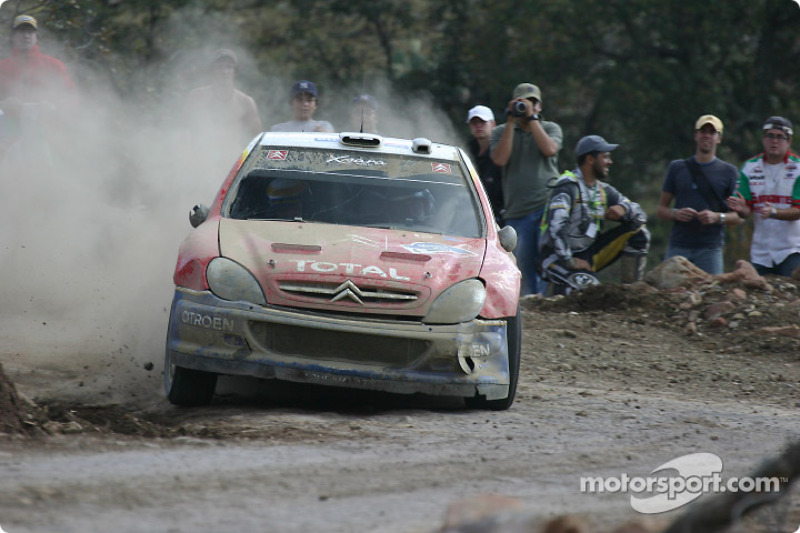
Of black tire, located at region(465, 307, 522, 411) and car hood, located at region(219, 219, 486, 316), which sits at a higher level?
car hood, located at region(219, 219, 486, 316)

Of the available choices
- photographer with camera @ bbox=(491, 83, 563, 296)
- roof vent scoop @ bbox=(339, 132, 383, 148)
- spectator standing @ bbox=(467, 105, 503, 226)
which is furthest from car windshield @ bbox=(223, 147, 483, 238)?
spectator standing @ bbox=(467, 105, 503, 226)

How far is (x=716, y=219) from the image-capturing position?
1087 cm

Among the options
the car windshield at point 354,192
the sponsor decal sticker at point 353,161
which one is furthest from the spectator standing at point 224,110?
the sponsor decal sticker at point 353,161

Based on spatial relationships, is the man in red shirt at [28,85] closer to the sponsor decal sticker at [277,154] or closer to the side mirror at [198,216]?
the sponsor decal sticker at [277,154]

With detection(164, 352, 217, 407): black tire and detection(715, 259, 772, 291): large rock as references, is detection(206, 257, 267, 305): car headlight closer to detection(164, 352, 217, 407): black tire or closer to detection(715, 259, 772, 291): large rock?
detection(164, 352, 217, 407): black tire

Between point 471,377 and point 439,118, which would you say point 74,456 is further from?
point 439,118

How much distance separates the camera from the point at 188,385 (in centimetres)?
684

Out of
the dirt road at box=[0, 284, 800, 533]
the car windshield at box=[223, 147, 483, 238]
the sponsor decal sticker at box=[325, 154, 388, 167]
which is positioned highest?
the sponsor decal sticker at box=[325, 154, 388, 167]

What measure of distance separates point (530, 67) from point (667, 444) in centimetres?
1524

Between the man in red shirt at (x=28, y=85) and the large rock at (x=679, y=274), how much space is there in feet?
20.9

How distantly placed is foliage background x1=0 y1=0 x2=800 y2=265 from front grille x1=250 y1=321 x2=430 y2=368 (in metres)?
10.7

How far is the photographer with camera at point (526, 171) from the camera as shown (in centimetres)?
1123

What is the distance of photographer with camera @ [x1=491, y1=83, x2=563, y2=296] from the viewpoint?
442 inches

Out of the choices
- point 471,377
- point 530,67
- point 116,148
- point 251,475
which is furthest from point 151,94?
point 251,475
